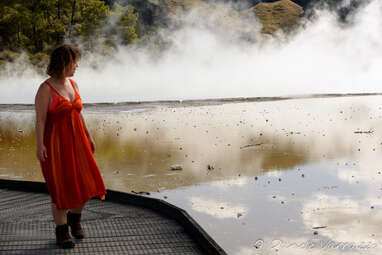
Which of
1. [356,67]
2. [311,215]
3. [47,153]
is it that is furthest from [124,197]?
[356,67]

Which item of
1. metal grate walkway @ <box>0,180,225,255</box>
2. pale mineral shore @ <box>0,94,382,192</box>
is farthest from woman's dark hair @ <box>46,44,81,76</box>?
pale mineral shore @ <box>0,94,382,192</box>

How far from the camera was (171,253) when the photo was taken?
4.77m

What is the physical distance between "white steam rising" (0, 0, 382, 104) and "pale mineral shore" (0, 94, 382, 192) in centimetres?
1212

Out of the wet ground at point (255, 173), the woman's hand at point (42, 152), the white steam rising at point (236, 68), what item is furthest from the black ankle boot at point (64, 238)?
the white steam rising at point (236, 68)

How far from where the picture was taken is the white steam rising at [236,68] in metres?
35.8

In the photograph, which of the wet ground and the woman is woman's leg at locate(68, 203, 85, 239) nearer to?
the woman

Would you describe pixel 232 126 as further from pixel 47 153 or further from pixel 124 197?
pixel 47 153

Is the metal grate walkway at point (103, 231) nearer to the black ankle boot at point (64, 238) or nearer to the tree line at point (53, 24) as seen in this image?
the black ankle boot at point (64, 238)

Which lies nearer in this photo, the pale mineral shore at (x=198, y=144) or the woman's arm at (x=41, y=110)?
the woman's arm at (x=41, y=110)

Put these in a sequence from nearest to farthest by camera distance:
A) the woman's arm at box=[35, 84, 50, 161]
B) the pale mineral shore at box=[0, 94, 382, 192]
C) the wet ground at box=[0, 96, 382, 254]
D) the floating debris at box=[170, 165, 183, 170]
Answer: the woman's arm at box=[35, 84, 50, 161]
the wet ground at box=[0, 96, 382, 254]
the pale mineral shore at box=[0, 94, 382, 192]
the floating debris at box=[170, 165, 183, 170]

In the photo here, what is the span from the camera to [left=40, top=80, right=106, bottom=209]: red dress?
4.71 meters

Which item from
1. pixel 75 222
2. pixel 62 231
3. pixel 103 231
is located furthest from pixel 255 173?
pixel 62 231

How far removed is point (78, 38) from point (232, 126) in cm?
2691

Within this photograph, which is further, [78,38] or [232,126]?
[78,38]
